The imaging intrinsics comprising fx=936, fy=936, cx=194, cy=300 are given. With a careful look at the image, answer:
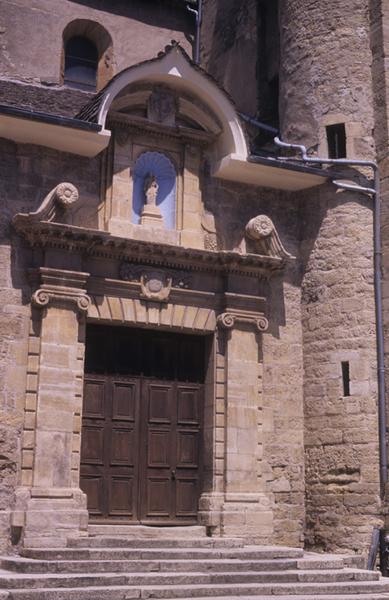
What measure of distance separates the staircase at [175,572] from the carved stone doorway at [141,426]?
1.91ft

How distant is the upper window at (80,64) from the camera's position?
15305 millimetres

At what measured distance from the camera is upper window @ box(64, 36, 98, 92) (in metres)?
15.3

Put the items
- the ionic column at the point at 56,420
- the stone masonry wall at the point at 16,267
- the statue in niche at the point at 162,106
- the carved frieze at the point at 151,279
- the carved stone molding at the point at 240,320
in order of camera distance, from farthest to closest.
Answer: the statue in niche at the point at 162,106, the carved stone molding at the point at 240,320, the carved frieze at the point at 151,279, the stone masonry wall at the point at 16,267, the ionic column at the point at 56,420

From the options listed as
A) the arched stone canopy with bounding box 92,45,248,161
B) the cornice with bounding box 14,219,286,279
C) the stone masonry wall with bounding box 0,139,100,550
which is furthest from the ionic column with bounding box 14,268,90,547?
the arched stone canopy with bounding box 92,45,248,161

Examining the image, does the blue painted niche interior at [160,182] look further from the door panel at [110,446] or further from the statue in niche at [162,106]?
the door panel at [110,446]

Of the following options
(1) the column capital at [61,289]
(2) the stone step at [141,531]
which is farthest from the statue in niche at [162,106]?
(2) the stone step at [141,531]

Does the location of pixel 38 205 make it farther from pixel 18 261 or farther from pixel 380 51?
pixel 380 51

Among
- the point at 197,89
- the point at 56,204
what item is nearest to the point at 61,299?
the point at 56,204

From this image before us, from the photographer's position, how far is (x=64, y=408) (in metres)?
10.8

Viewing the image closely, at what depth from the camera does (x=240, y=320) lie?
12.0 metres

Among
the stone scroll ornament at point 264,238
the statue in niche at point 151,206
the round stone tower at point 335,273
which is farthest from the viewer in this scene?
the stone scroll ornament at point 264,238

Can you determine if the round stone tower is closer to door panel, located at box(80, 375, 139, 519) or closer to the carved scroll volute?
door panel, located at box(80, 375, 139, 519)

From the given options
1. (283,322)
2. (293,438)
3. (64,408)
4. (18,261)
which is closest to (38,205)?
(18,261)

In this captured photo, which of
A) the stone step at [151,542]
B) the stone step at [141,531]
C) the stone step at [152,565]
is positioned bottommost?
the stone step at [152,565]
